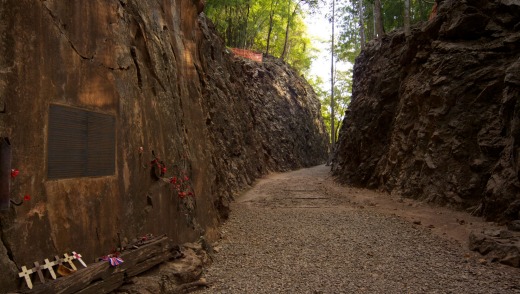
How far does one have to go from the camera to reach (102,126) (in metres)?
4.27

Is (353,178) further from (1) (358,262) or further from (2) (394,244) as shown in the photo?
(1) (358,262)

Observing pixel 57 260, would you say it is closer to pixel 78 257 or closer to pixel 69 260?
pixel 69 260

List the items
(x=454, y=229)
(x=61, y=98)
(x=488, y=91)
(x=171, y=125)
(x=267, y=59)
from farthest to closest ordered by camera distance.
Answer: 1. (x=267, y=59)
2. (x=488, y=91)
3. (x=454, y=229)
4. (x=171, y=125)
5. (x=61, y=98)

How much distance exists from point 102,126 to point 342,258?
453cm

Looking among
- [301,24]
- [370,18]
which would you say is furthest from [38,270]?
[301,24]

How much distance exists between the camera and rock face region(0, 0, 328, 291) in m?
3.25

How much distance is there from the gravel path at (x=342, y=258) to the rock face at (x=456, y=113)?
6.42 ft

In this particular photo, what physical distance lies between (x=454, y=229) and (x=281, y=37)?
→ 3007cm

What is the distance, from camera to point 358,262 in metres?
5.90

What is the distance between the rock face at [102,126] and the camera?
325cm

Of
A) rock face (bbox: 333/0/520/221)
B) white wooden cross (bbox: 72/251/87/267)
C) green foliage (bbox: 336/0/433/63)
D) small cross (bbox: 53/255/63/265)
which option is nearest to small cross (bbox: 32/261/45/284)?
small cross (bbox: 53/255/63/265)

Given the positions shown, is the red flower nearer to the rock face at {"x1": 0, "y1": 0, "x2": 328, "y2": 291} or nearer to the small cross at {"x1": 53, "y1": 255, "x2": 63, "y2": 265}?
the rock face at {"x1": 0, "y1": 0, "x2": 328, "y2": 291}

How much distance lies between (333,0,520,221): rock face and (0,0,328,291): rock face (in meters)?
6.64

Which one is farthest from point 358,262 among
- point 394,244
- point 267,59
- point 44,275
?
point 267,59
